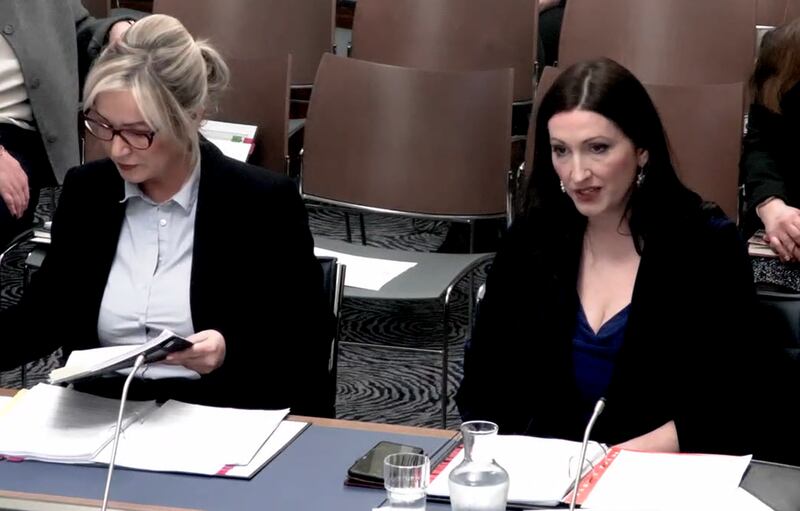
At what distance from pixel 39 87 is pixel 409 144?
107 cm

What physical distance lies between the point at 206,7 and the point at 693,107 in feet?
5.66

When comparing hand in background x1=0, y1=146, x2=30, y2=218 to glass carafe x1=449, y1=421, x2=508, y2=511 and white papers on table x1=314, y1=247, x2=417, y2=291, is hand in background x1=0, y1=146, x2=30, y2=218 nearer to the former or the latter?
white papers on table x1=314, y1=247, x2=417, y2=291

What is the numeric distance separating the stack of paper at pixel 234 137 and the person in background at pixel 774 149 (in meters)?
1.36

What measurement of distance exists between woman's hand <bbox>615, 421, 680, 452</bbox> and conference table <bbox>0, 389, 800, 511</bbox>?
0.32 m

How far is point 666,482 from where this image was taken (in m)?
1.63

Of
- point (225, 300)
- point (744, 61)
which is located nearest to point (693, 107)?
point (744, 61)

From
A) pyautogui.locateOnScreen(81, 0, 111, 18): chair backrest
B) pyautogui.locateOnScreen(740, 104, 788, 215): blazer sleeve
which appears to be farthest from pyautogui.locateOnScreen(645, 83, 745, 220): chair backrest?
pyautogui.locateOnScreen(81, 0, 111, 18): chair backrest

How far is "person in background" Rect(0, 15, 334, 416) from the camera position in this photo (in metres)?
2.25

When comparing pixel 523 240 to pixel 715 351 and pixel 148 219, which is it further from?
pixel 148 219

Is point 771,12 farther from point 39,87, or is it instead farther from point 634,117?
point 39,87

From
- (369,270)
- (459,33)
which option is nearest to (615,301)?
(369,270)

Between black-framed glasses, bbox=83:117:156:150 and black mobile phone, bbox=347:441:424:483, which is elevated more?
black-framed glasses, bbox=83:117:156:150

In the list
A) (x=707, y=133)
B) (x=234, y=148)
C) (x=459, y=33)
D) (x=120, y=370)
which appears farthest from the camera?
(x=459, y=33)

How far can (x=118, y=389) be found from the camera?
2.20 meters
